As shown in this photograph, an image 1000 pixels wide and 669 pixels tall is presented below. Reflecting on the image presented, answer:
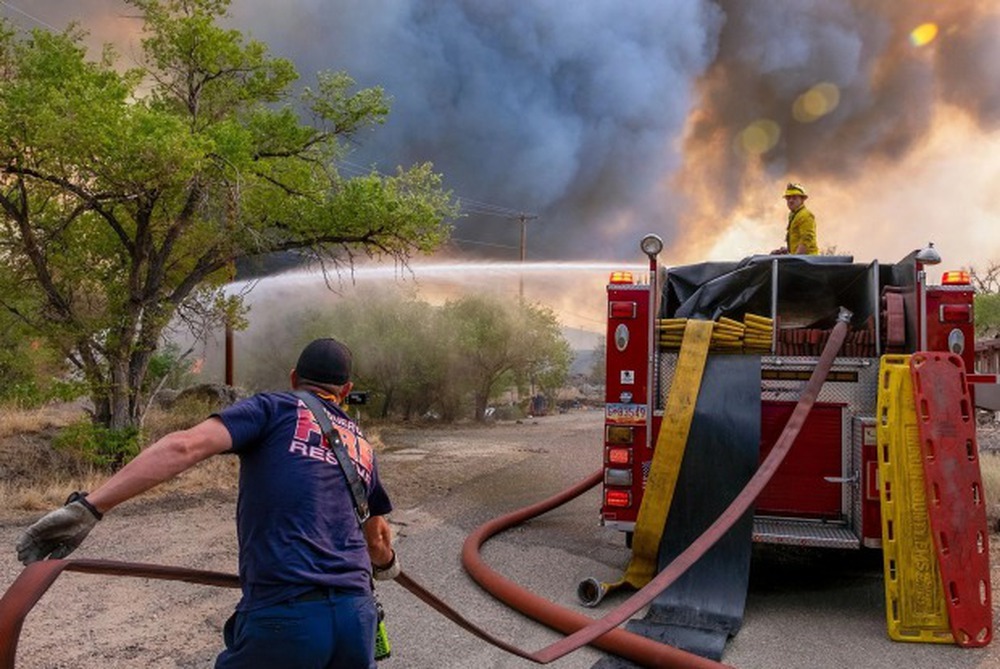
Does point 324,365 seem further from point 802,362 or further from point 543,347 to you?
point 543,347

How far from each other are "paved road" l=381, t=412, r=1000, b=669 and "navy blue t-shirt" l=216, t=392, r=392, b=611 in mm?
2161

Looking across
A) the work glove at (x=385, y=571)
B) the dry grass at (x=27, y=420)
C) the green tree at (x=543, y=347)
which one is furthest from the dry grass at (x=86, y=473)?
the green tree at (x=543, y=347)

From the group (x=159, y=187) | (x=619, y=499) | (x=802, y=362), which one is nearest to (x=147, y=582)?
(x=619, y=499)

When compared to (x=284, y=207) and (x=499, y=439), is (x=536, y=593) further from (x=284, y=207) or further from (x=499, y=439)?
(x=499, y=439)

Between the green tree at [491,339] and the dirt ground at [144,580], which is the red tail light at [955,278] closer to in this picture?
the dirt ground at [144,580]

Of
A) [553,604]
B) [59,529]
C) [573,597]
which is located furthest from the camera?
[573,597]

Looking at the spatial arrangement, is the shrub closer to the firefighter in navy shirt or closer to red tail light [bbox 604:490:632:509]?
red tail light [bbox 604:490:632:509]

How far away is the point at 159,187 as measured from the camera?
1009 centimetres

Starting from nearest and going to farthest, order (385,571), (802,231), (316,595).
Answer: (316,595)
(385,571)
(802,231)

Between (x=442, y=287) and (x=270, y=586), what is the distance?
85.8ft

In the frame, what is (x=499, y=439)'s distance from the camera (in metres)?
18.9

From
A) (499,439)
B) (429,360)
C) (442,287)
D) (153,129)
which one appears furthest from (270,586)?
(442,287)

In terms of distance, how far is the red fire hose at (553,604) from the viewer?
2389mm

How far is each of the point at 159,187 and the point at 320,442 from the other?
27.5 feet
